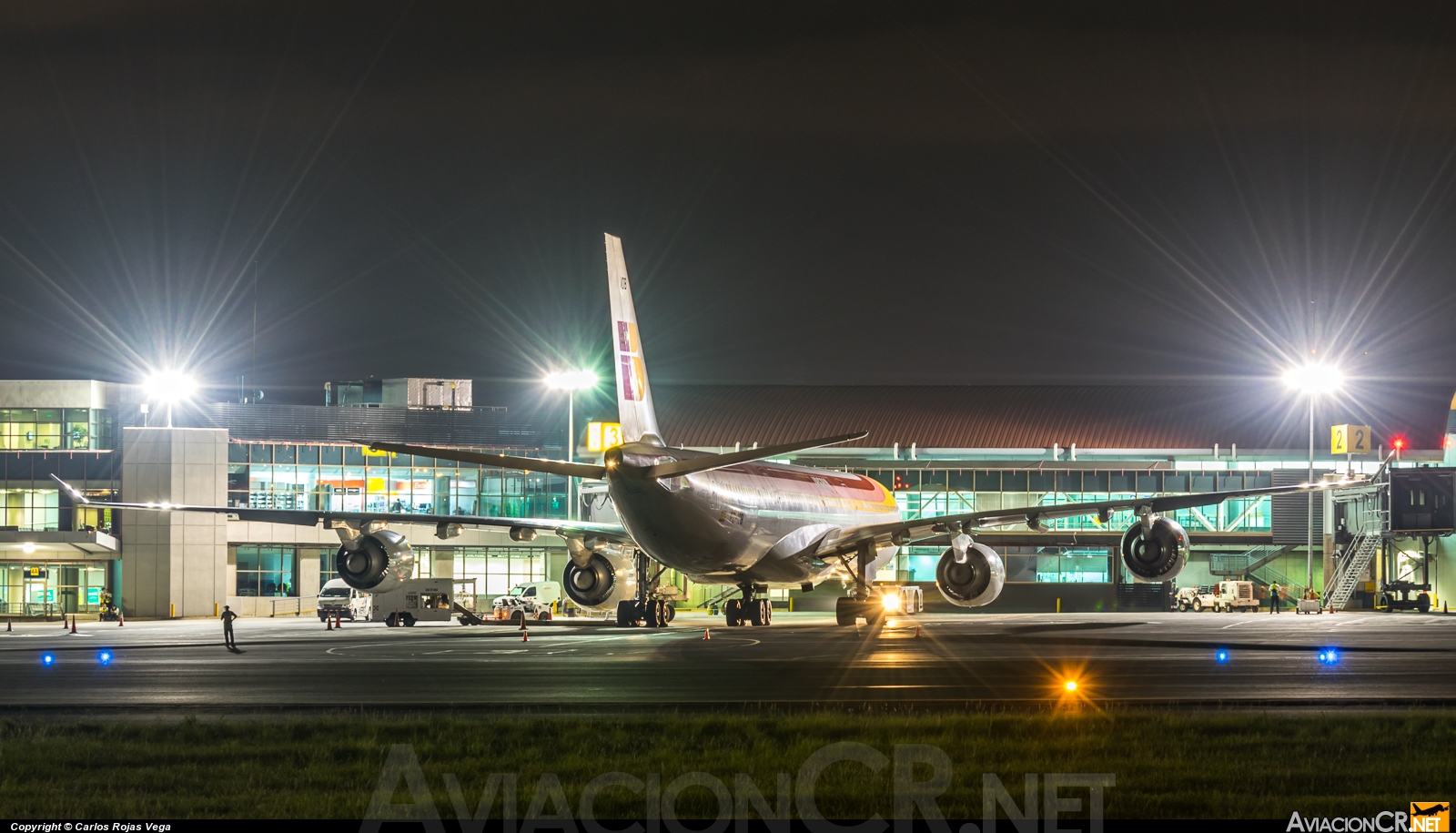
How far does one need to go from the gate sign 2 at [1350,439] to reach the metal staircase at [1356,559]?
13.1m

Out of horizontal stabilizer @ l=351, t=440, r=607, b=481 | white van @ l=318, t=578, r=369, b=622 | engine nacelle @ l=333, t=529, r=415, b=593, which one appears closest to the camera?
horizontal stabilizer @ l=351, t=440, r=607, b=481

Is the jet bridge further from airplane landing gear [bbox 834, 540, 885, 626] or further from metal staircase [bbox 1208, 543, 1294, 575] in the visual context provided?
airplane landing gear [bbox 834, 540, 885, 626]

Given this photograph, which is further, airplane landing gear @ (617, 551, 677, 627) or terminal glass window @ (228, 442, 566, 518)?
terminal glass window @ (228, 442, 566, 518)

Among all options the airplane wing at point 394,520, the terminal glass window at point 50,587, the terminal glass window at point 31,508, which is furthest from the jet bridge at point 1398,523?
the terminal glass window at point 31,508

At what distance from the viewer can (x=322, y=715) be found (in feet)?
67.6

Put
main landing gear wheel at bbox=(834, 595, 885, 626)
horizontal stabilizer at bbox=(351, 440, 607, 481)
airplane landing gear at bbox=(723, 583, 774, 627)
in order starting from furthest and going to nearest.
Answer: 1. airplane landing gear at bbox=(723, 583, 774, 627)
2. main landing gear wheel at bbox=(834, 595, 885, 626)
3. horizontal stabilizer at bbox=(351, 440, 607, 481)

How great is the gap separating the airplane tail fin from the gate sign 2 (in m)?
63.6

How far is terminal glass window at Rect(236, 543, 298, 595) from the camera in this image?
7700cm

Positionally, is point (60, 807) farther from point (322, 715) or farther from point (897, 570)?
point (897, 570)

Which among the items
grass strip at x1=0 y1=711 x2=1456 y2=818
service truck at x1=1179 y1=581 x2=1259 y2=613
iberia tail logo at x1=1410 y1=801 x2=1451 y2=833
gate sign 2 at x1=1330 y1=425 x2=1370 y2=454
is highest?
gate sign 2 at x1=1330 y1=425 x2=1370 y2=454

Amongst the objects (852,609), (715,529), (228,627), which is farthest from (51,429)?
(715,529)

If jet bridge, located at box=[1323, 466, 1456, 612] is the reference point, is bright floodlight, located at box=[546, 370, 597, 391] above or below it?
above

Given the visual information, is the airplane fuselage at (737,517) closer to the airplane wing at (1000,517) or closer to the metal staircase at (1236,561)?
the airplane wing at (1000,517)

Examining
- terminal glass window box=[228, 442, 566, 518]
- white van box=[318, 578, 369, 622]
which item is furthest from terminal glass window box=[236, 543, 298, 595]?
white van box=[318, 578, 369, 622]
